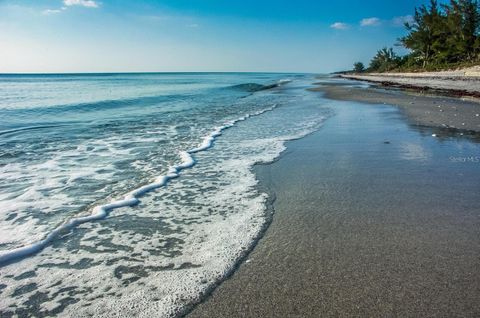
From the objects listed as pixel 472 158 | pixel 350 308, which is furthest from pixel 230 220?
pixel 472 158

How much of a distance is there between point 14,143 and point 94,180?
5457mm

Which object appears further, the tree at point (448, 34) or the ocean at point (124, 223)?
the tree at point (448, 34)

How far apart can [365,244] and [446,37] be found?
196 ft

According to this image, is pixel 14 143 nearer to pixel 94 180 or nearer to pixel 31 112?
pixel 94 180

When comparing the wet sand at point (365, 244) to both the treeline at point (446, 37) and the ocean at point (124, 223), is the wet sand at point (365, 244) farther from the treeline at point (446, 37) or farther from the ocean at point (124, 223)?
the treeline at point (446, 37)

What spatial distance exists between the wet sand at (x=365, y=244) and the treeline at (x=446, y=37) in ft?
132

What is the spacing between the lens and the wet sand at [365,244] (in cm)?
217

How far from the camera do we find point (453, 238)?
117 inches

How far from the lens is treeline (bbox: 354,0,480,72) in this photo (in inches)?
1694

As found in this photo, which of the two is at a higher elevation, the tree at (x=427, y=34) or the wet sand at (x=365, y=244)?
the tree at (x=427, y=34)

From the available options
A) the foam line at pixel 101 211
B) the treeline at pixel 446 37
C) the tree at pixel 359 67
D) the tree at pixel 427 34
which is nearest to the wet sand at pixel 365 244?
the foam line at pixel 101 211

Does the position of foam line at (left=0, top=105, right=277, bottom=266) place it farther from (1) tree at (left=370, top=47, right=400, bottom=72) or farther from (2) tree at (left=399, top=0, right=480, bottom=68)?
(1) tree at (left=370, top=47, right=400, bottom=72)

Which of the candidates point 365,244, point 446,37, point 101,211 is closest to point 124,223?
point 101,211

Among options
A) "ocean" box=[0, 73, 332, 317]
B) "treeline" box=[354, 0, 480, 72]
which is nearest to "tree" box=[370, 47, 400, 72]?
"treeline" box=[354, 0, 480, 72]
